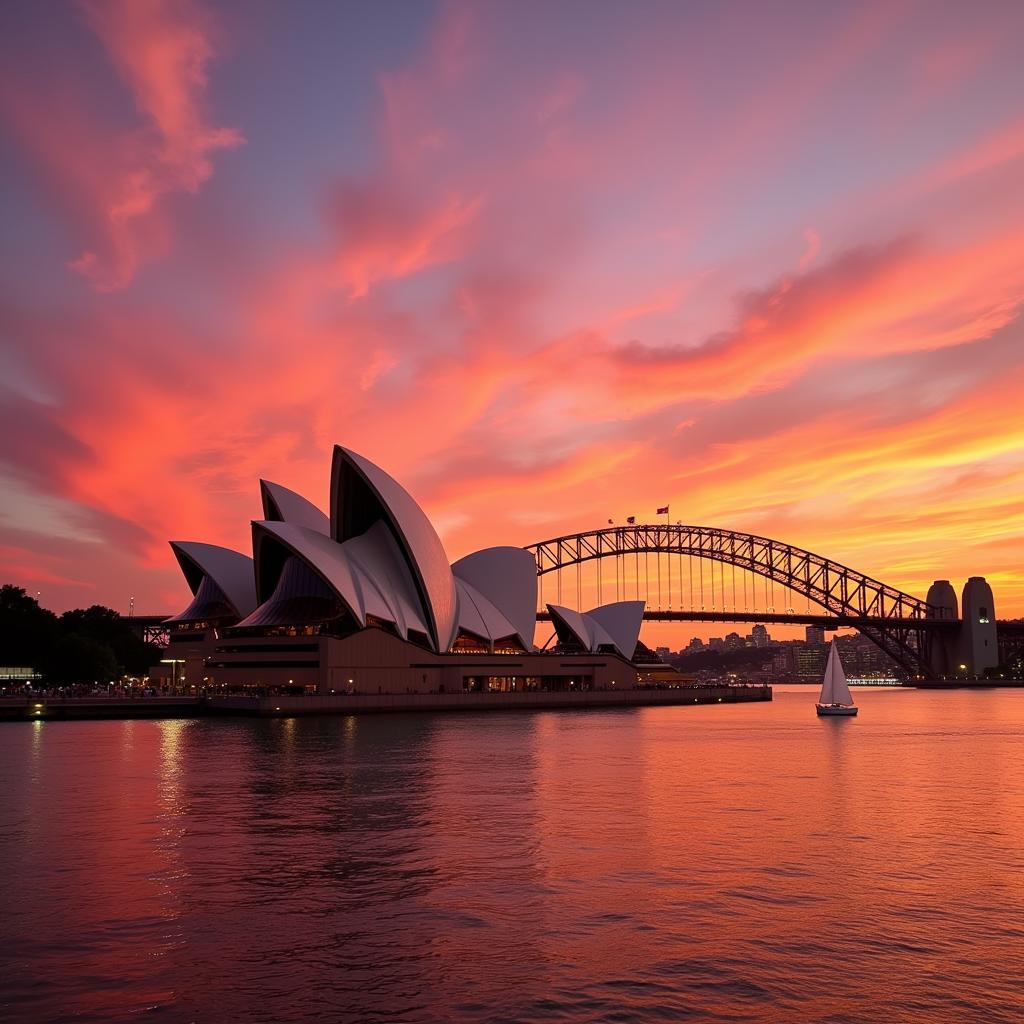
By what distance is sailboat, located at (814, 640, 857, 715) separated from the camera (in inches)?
3723

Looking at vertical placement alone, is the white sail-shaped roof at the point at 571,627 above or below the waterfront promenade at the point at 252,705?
above

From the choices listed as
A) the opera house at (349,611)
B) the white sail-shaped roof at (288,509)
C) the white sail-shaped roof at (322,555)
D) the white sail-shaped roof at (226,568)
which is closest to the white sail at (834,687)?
the opera house at (349,611)

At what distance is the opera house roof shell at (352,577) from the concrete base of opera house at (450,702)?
18.9 feet

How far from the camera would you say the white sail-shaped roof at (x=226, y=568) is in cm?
10725

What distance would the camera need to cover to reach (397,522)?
8950 centimetres

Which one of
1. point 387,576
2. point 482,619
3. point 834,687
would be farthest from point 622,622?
point 387,576

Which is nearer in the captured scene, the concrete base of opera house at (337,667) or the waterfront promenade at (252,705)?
the waterfront promenade at (252,705)

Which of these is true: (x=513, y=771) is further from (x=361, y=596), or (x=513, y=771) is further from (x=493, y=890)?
(x=361, y=596)

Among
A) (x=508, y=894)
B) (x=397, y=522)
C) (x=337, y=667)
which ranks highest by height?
(x=397, y=522)

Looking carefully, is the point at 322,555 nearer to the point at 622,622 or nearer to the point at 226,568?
the point at 226,568

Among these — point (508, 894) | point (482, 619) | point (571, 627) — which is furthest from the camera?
point (571, 627)

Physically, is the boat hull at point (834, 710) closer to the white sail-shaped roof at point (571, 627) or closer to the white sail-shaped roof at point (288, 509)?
the white sail-shaped roof at point (571, 627)

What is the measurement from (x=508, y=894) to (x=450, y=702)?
75676 millimetres

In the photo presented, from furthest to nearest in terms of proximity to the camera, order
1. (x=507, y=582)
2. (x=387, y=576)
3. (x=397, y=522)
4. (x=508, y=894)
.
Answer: (x=507, y=582)
(x=387, y=576)
(x=397, y=522)
(x=508, y=894)
